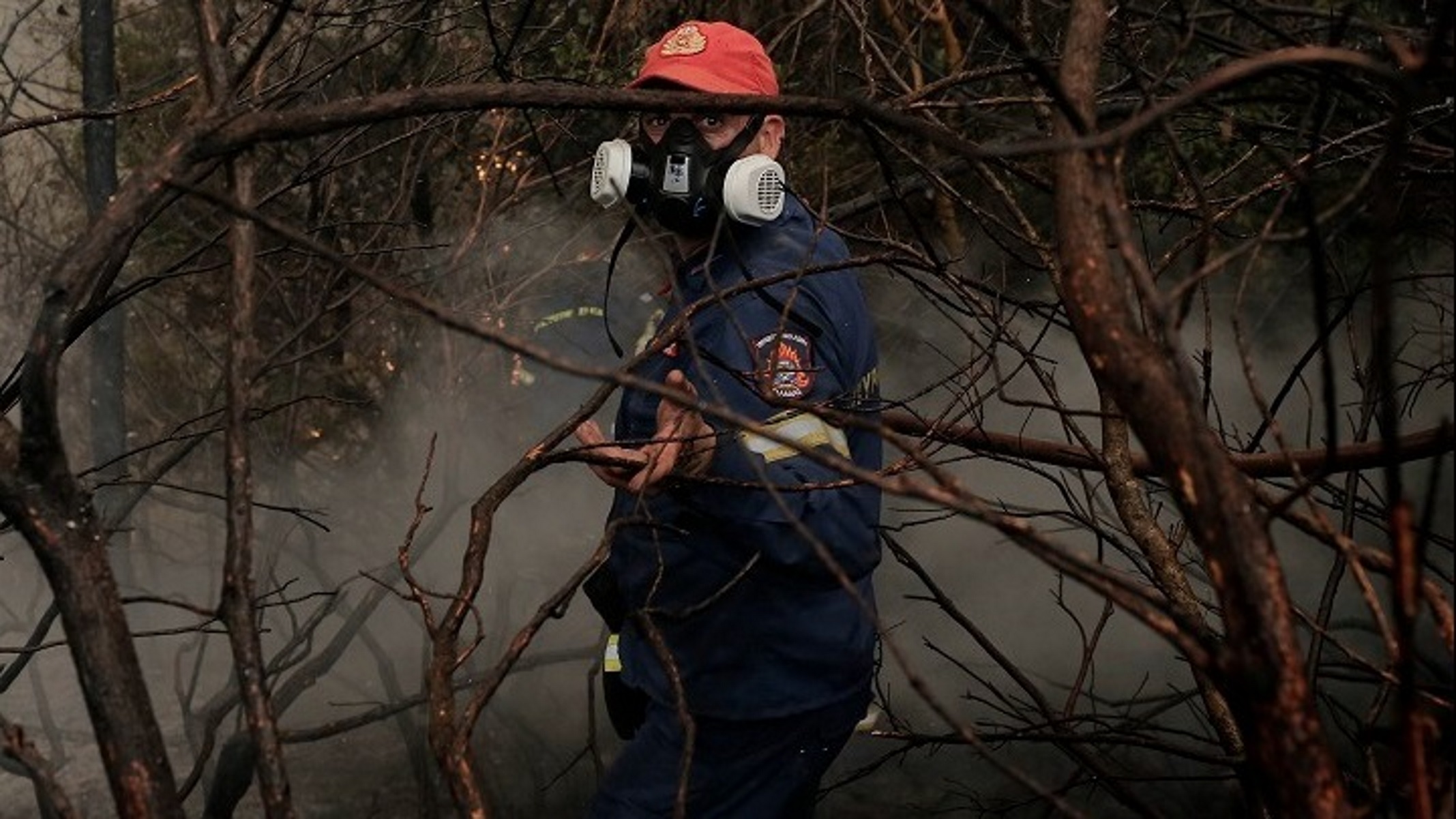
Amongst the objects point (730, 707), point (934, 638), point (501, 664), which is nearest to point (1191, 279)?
point (501, 664)

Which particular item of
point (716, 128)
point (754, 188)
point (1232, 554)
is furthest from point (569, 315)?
point (1232, 554)

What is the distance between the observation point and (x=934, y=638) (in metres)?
6.79

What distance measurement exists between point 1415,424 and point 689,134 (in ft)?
16.9

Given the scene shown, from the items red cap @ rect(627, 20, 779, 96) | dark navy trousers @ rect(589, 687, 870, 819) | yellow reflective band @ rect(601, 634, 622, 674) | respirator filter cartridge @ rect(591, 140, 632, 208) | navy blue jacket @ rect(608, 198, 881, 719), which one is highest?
red cap @ rect(627, 20, 779, 96)

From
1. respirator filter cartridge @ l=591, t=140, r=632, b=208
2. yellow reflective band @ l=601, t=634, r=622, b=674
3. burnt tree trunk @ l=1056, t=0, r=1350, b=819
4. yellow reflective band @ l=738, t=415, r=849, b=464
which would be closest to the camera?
burnt tree trunk @ l=1056, t=0, r=1350, b=819

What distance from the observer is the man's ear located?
149 inches

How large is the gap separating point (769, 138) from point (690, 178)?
0.30m

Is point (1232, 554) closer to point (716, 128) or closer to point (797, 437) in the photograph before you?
point (797, 437)

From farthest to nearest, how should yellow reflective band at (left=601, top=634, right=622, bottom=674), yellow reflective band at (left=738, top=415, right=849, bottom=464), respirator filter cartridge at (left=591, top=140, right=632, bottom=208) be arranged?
yellow reflective band at (left=601, top=634, right=622, bottom=674) < respirator filter cartridge at (left=591, top=140, right=632, bottom=208) < yellow reflective band at (left=738, top=415, right=849, bottom=464)

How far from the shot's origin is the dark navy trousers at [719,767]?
368 centimetres

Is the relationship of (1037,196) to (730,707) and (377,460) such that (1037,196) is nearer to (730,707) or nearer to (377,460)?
(377,460)

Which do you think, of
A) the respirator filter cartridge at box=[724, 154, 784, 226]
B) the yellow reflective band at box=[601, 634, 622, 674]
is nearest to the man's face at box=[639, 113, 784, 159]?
the respirator filter cartridge at box=[724, 154, 784, 226]

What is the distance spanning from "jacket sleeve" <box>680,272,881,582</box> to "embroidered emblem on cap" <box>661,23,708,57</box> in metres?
0.65

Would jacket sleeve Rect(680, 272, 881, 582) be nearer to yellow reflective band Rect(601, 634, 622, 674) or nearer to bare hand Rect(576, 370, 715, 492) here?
bare hand Rect(576, 370, 715, 492)
